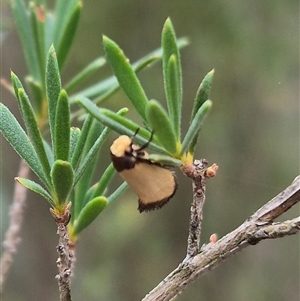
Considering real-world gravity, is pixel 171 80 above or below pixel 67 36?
below

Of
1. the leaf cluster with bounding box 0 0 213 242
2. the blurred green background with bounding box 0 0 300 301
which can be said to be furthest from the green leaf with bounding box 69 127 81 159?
the blurred green background with bounding box 0 0 300 301

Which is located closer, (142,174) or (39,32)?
(142,174)

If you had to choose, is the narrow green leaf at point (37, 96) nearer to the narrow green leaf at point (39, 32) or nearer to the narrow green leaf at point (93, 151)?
the narrow green leaf at point (39, 32)

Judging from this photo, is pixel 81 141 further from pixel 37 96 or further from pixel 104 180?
pixel 37 96

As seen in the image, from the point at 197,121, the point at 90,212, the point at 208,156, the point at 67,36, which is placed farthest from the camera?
the point at 208,156

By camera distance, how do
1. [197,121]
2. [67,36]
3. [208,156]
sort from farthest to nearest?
[208,156] → [67,36] → [197,121]

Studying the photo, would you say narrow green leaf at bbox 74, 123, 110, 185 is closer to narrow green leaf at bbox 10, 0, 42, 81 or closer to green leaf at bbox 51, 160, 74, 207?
green leaf at bbox 51, 160, 74, 207

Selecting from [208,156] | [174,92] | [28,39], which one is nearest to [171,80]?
[174,92]
